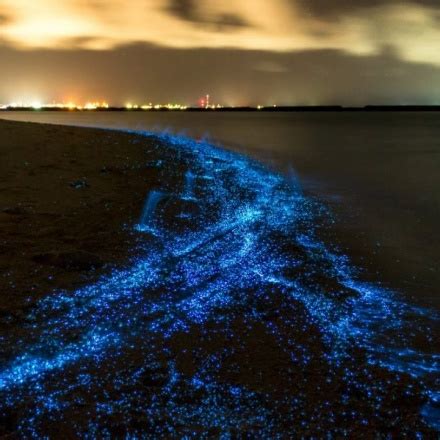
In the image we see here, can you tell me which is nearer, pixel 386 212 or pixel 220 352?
pixel 220 352

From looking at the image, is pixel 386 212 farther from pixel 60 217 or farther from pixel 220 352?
pixel 220 352

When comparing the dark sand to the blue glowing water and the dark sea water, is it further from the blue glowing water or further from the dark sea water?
the dark sea water

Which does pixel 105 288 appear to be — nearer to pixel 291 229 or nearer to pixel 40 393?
pixel 40 393

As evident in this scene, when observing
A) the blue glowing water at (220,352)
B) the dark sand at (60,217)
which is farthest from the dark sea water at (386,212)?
the dark sand at (60,217)

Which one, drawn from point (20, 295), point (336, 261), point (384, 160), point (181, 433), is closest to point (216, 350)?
point (181, 433)

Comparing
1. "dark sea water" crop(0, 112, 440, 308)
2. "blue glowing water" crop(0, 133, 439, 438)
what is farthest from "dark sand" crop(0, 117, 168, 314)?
"dark sea water" crop(0, 112, 440, 308)

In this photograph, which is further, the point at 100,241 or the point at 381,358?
the point at 100,241

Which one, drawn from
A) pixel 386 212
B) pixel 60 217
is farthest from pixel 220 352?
pixel 386 212

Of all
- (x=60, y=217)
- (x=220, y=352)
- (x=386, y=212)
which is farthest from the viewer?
(x=386, y=212)

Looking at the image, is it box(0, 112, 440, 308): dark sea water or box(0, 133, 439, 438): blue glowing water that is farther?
box(0, 112, 440, 308): dark sea water
